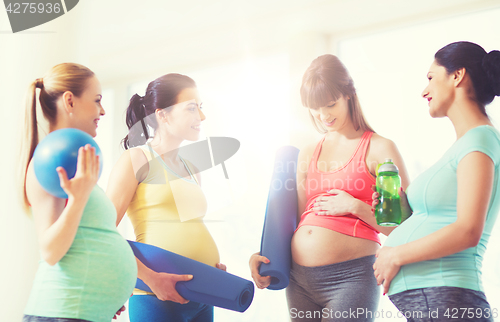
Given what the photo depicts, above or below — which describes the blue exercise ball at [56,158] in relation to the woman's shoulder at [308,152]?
below

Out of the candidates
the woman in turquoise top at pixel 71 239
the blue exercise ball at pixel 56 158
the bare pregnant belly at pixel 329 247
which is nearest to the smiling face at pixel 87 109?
the woman in turquoise top at pixel 71 239

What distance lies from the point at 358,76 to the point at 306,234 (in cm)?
147

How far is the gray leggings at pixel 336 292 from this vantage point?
139 cm

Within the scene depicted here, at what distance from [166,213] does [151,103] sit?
441 mm

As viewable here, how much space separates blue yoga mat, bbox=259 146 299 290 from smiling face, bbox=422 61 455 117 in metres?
0.54

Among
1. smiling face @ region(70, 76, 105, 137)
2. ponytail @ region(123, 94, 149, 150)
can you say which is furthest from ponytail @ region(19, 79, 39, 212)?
ponytail @ region(123, 94, 149, 150)

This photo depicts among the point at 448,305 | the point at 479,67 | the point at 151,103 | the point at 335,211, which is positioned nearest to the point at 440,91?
the point at 479,67

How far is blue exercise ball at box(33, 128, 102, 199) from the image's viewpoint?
1017 mm

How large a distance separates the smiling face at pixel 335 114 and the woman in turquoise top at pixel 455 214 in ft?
1.19

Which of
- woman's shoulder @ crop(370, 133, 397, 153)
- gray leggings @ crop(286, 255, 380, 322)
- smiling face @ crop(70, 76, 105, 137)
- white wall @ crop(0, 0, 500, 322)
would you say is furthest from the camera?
white wall @ crop(0, 0, 500, 322)

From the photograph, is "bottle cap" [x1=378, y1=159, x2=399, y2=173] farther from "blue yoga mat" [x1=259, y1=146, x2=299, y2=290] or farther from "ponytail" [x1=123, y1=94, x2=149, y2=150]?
"ponytail" [x1=123, y1=94, x2=149, y2=150]

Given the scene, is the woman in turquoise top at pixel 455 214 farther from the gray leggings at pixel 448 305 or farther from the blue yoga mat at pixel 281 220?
the blue yoga mat at pixel 281 220

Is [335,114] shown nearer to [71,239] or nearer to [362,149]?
[362,149]

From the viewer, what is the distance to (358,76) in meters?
2.69
